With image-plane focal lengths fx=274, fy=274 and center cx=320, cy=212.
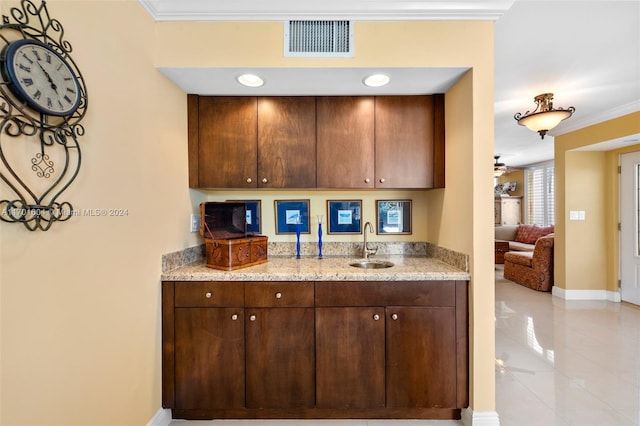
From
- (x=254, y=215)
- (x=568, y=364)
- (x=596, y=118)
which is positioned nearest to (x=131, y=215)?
(x=254, y=215)

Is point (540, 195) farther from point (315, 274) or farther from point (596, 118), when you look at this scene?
point (315, 274)

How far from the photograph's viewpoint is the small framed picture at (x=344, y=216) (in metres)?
2.42

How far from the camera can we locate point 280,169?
80.4 inches

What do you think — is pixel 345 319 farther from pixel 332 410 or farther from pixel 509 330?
pixel 509 330

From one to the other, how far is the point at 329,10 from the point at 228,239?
1585 millimetres

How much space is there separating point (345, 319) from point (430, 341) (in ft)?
1.80

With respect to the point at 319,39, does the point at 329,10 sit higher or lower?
higher

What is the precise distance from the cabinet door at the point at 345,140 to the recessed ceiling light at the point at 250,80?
0.45m

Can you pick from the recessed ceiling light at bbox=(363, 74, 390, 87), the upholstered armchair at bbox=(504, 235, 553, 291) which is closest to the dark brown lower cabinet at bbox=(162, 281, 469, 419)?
the recessed ceiling light at bbox=(363, 74, 390, 87)

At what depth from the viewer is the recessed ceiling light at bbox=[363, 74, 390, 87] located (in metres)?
1.76

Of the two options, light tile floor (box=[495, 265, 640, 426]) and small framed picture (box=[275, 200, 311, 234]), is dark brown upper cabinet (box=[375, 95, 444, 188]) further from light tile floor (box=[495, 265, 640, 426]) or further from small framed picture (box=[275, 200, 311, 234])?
light tile floor (box=[495, 265, 640, 426])

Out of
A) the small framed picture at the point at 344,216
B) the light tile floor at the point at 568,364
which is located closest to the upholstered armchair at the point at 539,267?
the light tile floor at the point at 568,364

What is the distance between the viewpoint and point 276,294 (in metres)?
1.72

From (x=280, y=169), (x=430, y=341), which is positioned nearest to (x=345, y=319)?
(x=430, y=341)
